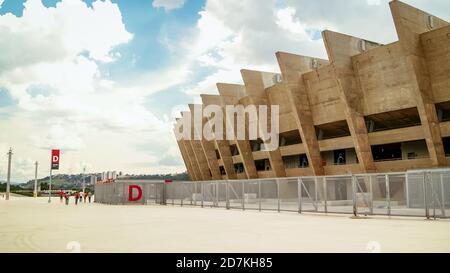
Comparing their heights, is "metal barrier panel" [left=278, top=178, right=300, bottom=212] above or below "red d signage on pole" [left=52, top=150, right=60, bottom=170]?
below

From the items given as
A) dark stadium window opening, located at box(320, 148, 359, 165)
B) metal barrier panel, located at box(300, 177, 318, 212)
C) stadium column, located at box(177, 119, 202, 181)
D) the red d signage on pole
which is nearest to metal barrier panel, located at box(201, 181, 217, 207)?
metal barrier panel, located at box(300, 177, 318, 212)

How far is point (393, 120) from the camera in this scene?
1490 inches

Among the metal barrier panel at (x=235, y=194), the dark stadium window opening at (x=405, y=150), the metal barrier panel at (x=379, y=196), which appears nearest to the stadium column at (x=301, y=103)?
the dark stadium window opening at (x=405, y=150)

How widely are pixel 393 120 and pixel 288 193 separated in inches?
708

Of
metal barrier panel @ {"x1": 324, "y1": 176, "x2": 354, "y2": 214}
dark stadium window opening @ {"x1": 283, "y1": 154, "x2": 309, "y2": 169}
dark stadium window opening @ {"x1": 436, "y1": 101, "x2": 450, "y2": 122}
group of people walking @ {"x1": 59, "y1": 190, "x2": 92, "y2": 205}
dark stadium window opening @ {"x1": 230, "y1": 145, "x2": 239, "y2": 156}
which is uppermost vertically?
dark stadium window opening @ {"x1": 436, "y1": 101, "x2": 450, "y2": 122}

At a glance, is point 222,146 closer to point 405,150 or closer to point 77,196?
point 77,196

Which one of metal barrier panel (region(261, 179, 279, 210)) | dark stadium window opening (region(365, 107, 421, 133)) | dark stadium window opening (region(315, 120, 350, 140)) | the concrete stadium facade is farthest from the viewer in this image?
dark stadium window opening (region(315, 120, 350, 140))

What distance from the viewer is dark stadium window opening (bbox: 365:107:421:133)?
35.1m

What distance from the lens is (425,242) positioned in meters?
10.7

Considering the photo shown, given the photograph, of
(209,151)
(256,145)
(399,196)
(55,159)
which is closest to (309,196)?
(399,196)

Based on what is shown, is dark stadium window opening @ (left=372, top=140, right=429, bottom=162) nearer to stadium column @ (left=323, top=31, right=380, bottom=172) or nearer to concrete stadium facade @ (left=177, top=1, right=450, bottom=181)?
concrete stadium facade @ (left=177, top=1, right=450, bottom=181)

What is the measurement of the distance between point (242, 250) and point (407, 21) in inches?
1102

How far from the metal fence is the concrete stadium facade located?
10193 millimetres

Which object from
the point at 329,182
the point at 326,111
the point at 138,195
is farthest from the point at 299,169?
the point at 329,182
